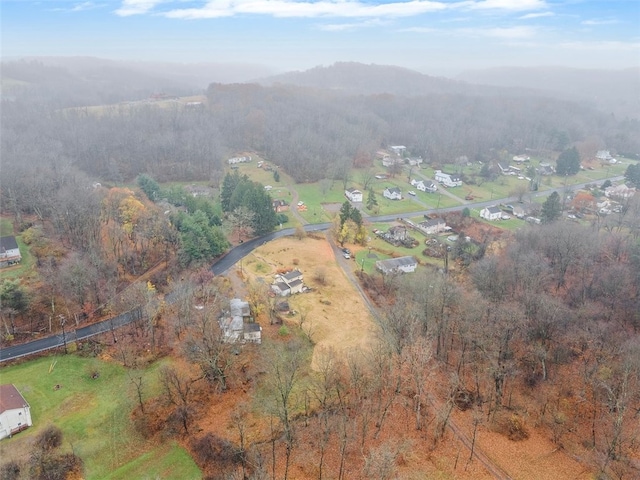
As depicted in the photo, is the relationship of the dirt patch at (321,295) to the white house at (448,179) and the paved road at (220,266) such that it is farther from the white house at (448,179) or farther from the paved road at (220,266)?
the white house at (448,179)

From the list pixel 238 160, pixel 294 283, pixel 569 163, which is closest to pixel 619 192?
pixel 569 163

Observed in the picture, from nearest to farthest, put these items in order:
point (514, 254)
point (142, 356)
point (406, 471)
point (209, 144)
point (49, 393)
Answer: point (406, 471), point (49, 393), point (142, 356), point (514, 254), point (209, 144)

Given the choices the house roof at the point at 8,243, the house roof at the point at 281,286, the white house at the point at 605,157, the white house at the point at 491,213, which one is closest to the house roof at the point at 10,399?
the house roof at the point at 8,243

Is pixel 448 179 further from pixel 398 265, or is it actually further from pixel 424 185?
pixel 398 265

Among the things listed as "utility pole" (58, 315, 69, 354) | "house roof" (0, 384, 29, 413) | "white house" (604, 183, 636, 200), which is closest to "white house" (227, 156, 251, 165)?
"utility pole" (58, 315, 69, 354)

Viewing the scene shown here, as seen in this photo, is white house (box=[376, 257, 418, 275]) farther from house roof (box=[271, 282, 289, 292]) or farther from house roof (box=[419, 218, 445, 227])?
house roof (box=[419, 218, 445, 227])

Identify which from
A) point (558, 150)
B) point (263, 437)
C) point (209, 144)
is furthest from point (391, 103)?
point (263, 437)

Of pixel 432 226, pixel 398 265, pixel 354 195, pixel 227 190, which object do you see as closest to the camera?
pixel 398 265

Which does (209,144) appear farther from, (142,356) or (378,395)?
(378,395)
